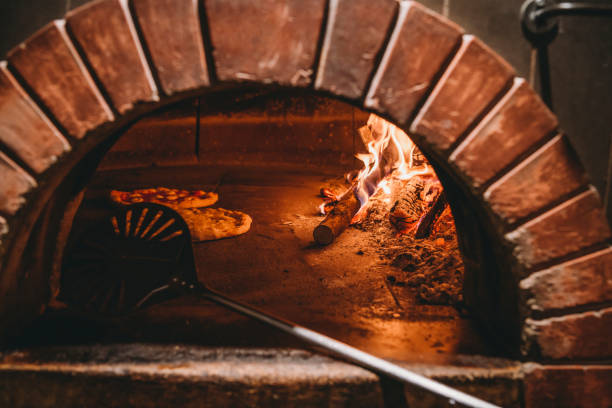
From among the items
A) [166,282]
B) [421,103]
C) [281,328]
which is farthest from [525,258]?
[166,282]

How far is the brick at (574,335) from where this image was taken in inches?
54.8

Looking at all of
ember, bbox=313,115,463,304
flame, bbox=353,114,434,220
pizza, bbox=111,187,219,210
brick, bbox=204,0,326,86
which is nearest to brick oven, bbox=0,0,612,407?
brick, bbox=204,0,326,86

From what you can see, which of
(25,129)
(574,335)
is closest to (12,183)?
(25,129)

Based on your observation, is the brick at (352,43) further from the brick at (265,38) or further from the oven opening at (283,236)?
the oven opening at (283,236)

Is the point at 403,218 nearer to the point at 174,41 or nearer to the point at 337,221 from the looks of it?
the point at 337,221

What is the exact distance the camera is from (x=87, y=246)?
187cm

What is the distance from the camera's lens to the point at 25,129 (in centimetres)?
133

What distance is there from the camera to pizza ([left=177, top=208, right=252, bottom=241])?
3018mm

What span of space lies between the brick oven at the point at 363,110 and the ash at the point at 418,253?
229 millimetres

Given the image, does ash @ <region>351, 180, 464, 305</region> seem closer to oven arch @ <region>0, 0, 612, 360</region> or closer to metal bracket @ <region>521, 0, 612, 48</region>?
oven arch @ <region>0, 0, 612, 360</region>

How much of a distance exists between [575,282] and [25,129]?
193 centimetres

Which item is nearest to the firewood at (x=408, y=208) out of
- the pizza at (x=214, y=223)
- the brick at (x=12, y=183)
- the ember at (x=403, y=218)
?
the ember at (x=403, y=218)

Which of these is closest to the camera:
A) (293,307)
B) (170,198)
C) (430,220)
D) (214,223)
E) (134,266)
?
(134,266)

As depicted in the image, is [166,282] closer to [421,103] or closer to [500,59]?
[421,103]
